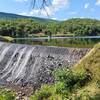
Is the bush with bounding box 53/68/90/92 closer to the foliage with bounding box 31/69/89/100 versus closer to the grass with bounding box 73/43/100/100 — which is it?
the foliage with bounding box 31/69/89/100

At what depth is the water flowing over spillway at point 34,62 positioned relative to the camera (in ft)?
68.2

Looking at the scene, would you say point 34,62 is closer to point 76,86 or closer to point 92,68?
point 92,68

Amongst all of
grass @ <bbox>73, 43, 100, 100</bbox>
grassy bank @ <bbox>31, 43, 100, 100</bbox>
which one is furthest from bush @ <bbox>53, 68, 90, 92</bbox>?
grass @ <bbox>73, 43, 100, 100</bbox>

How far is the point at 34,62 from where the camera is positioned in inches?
883

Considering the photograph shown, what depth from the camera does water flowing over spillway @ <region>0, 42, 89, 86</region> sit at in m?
20.8

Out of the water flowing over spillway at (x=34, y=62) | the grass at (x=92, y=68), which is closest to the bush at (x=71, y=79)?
the grass at (x=92, y=68)

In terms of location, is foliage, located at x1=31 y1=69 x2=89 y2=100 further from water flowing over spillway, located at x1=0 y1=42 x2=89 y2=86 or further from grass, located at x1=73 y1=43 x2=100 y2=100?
water flowing over spillway, located at x1=0 y1=42 x2=89 y2=86

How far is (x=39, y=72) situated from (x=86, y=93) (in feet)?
27.8

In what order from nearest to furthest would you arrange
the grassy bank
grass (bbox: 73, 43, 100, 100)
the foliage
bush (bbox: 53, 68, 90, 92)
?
1. the grassy bank
2. grass (bbox: 73, 43, 100, 100)
3. the foliage
4. bush (bbox: 53, 68, 90, 92)

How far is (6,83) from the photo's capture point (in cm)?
2148

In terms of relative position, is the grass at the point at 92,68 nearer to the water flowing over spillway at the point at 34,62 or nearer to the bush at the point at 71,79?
the bush at the point at 71,79

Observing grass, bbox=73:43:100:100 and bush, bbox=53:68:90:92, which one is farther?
bush, bbox=53:68:90:92

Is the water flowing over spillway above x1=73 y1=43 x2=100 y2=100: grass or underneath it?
underneath

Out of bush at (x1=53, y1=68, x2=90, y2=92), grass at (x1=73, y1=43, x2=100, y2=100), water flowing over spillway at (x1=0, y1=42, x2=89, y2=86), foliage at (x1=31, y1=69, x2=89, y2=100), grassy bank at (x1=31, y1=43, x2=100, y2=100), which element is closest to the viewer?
grassy bank at (x1=31, y1=43, x2=100, y2=100)
